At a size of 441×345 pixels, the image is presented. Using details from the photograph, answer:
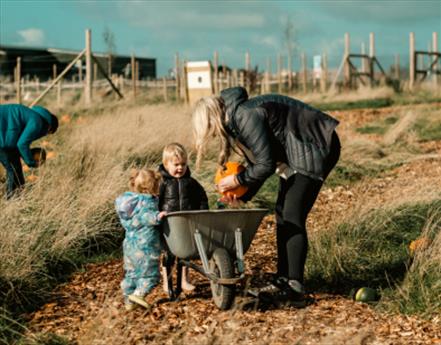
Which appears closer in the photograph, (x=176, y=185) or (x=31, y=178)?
(x=176, y=185)

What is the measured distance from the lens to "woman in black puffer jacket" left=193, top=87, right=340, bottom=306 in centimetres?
448

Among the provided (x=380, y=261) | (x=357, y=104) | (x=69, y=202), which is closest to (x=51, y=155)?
(x=69, y=202)

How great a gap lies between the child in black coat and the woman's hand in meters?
0.31

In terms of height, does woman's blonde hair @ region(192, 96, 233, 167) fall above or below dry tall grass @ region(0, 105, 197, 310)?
above

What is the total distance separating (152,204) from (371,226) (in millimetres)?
2110

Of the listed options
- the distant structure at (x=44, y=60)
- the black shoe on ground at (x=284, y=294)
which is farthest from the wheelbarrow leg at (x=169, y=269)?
the distant structure at (x=44, y=60)

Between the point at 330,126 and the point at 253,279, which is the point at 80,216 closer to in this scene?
the point at 253,279

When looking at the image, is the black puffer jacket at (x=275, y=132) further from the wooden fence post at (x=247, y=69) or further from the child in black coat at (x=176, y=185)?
the wooden fence post at (x=247, y=69)

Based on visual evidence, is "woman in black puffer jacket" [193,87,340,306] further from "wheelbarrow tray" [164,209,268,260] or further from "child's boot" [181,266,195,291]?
"child's boot" [181,266,195,291]

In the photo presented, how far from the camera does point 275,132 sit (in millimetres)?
4633

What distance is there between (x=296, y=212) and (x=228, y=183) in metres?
0.48

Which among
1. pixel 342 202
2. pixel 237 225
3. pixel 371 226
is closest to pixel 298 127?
pixel 237 225

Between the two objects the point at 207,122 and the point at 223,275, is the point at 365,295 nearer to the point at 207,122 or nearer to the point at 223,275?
the point at 223,275

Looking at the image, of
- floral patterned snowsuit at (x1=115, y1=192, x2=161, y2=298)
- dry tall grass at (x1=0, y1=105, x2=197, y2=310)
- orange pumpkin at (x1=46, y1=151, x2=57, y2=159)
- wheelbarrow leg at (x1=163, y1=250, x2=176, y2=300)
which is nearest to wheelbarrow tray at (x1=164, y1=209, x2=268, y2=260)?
floral patterned snowsuit at (x1=115, y1=192, x2=161, y2=298)
